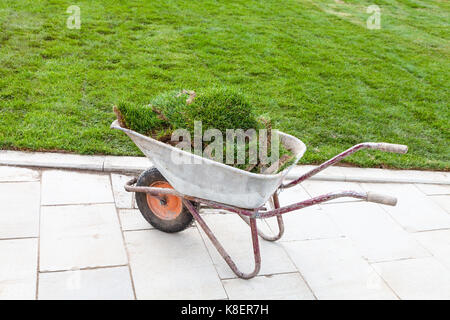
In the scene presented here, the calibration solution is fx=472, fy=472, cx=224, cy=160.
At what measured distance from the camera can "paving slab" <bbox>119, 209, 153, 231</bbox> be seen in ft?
11.5

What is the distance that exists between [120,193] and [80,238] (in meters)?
0.66

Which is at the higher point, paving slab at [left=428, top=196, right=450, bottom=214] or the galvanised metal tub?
the galvanised metal tub

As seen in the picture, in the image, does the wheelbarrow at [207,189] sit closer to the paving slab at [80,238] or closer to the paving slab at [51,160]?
the paving slab at [80,238]

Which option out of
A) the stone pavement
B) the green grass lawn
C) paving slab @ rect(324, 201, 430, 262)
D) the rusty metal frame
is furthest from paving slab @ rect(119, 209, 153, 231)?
paving slab @ rect(324, 201, 430, 262)

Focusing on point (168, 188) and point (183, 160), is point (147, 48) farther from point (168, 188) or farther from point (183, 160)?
point (183, 160)

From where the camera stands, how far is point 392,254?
3.56m

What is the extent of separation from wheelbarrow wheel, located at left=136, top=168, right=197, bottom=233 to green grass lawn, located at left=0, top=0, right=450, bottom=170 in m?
1.10

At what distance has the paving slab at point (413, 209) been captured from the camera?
13.1ft

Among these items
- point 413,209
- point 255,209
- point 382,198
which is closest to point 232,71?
point 413,209

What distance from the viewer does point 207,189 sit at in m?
2.90

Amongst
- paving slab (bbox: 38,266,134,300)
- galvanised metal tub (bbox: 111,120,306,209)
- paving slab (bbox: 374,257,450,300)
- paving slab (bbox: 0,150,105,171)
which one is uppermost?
galvanised metal tub (bbox: 111,120,306,209)

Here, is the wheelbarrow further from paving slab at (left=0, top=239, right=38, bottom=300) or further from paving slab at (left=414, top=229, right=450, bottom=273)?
paving slab at (left=414, top=229, right=450, bottom=273)

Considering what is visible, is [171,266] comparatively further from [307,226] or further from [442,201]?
[442,201]
